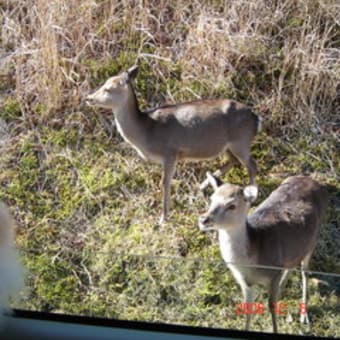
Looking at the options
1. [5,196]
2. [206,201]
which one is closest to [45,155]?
[5,196]

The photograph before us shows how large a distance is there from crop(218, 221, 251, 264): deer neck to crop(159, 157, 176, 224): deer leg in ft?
1.87

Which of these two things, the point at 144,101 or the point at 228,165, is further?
the point at 144,101

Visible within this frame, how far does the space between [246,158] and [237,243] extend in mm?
698

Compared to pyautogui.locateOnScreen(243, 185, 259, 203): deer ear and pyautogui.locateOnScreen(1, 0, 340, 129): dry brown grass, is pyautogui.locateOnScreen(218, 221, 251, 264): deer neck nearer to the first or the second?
pyautogui.locateOnScreen(243, 185, 259, 203): deer ear

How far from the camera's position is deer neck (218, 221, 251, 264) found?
215cm

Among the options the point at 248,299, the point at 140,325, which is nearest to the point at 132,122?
the point at 248,299

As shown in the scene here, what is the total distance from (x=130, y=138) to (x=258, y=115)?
0.48m

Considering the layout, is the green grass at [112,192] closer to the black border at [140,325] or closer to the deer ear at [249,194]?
the deer ear at [249,194]

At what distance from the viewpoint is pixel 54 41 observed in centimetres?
322

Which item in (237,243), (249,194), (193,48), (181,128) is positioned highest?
(193,48)

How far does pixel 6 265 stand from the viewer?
3.88ft

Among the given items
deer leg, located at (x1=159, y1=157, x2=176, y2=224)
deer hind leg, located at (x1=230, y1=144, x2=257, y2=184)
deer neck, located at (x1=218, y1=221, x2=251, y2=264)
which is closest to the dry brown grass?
deer hind leg, located at (x1=230, y1=144, x2=257, y2=184)

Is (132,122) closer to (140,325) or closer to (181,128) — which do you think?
(181,128)

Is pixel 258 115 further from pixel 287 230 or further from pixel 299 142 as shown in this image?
pixel 287 230
